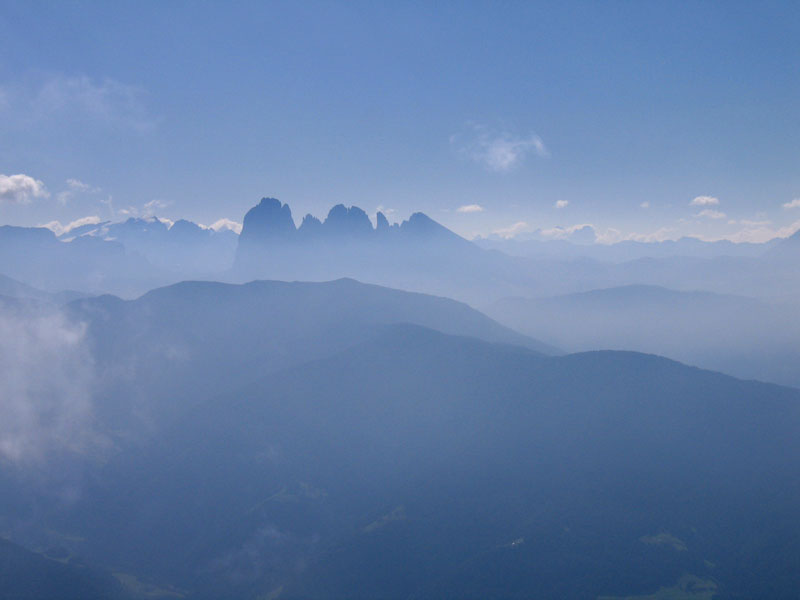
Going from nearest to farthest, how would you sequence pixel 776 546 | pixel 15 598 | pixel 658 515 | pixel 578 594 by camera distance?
1. pixel 15 598
2. pixel 578 594
3. pixel 776 546
4. pixel 658 515

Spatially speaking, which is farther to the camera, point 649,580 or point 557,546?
point 557,546

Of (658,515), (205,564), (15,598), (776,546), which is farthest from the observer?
(205,564)

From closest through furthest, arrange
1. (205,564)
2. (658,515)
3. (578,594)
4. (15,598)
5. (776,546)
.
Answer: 1. (15,598)
2. (578,594)
3. (776,546)
4. (658,515)
5. (205,564)

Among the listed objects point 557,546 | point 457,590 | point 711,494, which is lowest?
point 457,590

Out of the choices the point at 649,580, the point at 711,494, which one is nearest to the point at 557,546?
the point at 649,580

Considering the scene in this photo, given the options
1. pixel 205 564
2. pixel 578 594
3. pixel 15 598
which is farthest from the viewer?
pixel 205 564

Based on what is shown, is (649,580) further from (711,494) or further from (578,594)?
(711,494)

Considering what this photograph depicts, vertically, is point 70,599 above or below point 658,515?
below

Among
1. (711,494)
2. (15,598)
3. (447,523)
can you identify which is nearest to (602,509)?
(711,494)

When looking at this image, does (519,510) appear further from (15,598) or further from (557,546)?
(15,598)
